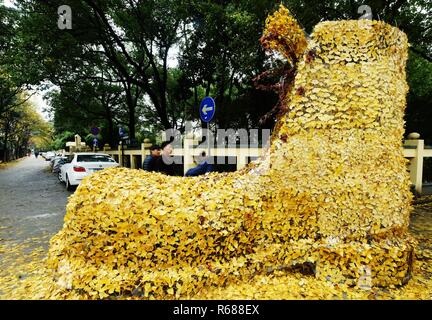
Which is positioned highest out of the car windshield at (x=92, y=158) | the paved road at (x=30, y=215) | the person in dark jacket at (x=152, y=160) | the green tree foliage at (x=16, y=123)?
the green tree foliage at (x=16, y=123)

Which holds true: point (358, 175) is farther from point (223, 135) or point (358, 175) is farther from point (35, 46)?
point (35, 46)

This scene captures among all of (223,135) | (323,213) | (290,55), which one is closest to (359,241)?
(323,213)

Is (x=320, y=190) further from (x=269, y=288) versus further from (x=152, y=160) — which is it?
(x=152, y=160)

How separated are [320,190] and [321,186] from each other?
50mm

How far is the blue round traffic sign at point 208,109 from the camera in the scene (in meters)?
6.37

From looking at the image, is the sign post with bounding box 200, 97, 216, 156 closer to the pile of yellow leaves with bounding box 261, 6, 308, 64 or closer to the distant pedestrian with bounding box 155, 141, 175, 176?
the distant pedestrian with bounding box 155, 141, 175, 176

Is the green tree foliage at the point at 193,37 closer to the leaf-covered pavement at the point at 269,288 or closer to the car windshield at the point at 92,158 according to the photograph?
the car windshield at the point at 92,158

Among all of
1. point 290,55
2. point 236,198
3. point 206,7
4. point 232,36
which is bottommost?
point 236,198

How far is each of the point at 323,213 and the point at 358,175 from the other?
0.63 m

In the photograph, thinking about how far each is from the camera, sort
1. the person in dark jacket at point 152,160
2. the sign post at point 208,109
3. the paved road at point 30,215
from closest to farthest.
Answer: the paved road at point 30,215 < the person in dark jacket at point 152,160 < the sign post at point 208,109

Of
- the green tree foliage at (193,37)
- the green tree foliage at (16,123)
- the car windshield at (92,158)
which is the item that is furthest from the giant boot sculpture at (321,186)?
the green tree foliage at (16,123)

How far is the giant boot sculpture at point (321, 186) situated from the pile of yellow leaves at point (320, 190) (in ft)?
0.04

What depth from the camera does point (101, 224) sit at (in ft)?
9.86

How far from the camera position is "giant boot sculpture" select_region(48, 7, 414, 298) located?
3211mm
